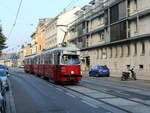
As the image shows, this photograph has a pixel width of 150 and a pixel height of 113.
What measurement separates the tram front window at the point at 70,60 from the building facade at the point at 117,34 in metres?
14.9

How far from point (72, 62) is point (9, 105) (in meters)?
10.9

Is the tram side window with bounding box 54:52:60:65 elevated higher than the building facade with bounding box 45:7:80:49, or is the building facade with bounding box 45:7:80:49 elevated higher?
the building facade with bounding box 45:7:80:49

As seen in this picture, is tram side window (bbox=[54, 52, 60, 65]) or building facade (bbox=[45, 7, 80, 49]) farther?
building facade (bbox=[45, 7, 80, 49])

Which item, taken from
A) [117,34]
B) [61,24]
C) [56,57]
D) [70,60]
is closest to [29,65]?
[117,34]

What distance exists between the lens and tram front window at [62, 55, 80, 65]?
23562 mm

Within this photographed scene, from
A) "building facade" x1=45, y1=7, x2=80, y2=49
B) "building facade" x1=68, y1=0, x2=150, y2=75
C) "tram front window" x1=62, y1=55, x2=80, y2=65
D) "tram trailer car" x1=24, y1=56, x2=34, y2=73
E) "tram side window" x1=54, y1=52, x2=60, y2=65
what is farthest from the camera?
"building facade" x1=45, y1=7, x2=80, y2=49

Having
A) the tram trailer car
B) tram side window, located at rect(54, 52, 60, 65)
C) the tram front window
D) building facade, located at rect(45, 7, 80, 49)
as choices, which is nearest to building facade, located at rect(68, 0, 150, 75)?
the tram trailer car

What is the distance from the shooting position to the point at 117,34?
148ft

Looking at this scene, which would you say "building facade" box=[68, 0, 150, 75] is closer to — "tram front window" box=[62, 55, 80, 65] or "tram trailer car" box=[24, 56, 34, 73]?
"tram trailer car" box=[24, 56, 34, 73]

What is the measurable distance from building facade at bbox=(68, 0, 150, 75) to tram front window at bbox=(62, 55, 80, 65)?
14879 millimetres

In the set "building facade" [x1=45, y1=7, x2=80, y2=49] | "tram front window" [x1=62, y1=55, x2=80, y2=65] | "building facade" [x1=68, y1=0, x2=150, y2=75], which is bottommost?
"tram front window" [x1=62, y1=55, x2=80, y2=65]

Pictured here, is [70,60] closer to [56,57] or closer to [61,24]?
[56,57]

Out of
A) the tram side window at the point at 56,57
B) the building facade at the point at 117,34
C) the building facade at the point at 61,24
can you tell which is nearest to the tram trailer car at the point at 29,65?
the building facade at the point at 117,34

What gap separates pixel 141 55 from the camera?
3834 centimetres
